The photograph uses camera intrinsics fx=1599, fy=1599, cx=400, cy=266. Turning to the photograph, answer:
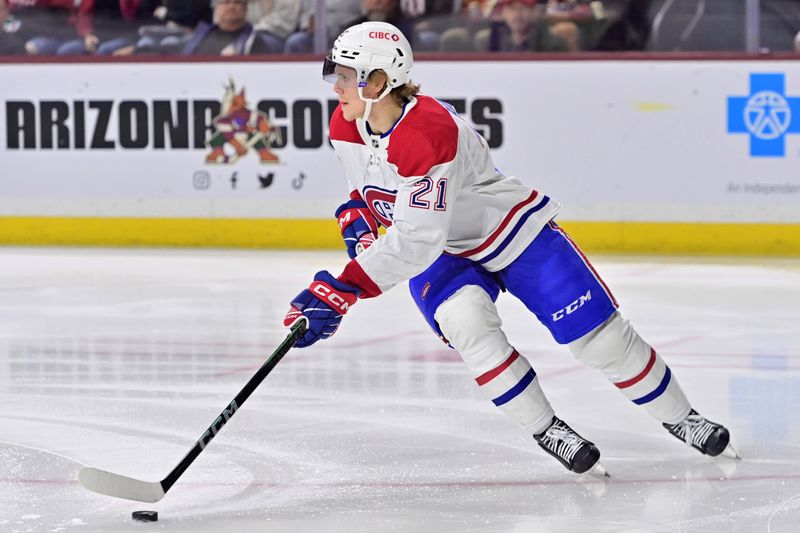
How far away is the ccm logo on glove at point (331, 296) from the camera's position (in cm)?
308

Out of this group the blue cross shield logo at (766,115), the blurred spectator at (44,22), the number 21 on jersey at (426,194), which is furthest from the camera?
the blurred spectator at (44,22)

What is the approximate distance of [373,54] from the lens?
322cm

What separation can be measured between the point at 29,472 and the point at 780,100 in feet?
17.7

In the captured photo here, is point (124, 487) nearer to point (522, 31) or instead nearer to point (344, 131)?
point (344, 131)

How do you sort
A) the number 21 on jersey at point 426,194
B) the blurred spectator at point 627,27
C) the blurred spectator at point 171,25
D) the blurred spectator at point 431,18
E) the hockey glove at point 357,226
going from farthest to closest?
the blurred spectator at point 171,25, the blurred spectator at point 431,18, the blurred spectator at point 627,27, the hockey glove at point 357,226, the number 21 on jersey at point 426,194

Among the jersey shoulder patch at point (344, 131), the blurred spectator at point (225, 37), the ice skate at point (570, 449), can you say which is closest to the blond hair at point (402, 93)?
the jersey shoulder patch at point (344, 131)

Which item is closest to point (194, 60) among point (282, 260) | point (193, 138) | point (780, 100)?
point (193, 138)

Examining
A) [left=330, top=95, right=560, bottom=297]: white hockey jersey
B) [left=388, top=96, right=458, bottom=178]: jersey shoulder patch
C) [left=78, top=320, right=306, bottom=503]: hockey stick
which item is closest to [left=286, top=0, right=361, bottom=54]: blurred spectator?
[left=330, top=95, right=560, bottom=297]: white hockey jersey

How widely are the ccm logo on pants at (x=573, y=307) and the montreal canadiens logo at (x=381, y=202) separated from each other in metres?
0.42

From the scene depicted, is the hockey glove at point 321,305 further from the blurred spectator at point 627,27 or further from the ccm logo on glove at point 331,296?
the blurred spectator at point 627,27

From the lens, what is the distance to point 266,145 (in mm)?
8484

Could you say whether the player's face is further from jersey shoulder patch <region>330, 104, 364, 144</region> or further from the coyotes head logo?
the coyotes head logo

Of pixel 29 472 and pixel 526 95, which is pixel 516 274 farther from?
pixel 526 95

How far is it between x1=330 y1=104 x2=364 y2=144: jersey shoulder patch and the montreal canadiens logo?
11 cm
